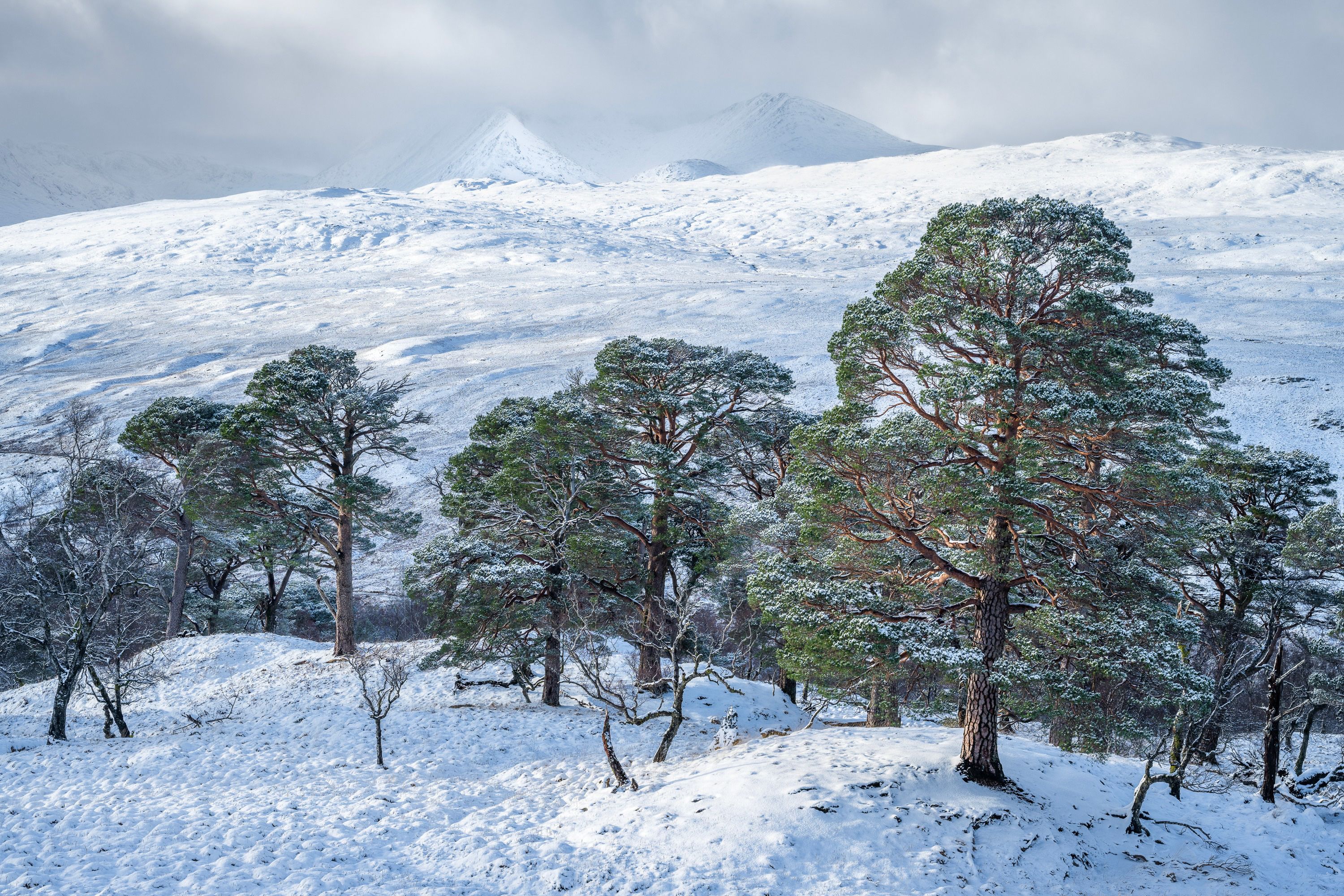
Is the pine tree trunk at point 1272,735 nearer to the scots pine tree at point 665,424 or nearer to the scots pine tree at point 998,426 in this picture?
the scots pine tree at point 998,426

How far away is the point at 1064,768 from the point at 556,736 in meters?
10.9

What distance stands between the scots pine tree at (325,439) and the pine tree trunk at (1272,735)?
21345mm

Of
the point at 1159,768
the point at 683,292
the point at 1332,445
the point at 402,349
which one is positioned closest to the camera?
the point at 1159,768

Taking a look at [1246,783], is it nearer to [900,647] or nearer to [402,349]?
[900,647]

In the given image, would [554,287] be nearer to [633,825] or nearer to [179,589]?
[179,589]

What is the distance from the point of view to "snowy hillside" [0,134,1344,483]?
73625mm

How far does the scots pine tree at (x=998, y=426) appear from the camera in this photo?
10578mm

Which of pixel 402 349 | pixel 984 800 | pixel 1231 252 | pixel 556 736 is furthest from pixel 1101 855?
pixel 1231 252

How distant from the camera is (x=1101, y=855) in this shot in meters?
10.7

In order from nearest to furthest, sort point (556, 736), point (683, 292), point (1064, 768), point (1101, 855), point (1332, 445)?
point (1101, 855)
point (1064, 768)
point (556, 736)
point (1332, 445)
point (683, 292)

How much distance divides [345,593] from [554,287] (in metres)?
109

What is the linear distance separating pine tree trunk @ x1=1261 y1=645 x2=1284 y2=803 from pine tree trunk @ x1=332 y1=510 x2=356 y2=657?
2423 cm

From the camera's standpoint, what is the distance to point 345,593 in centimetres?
2411

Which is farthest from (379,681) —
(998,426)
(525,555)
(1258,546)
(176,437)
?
(1258,546)
